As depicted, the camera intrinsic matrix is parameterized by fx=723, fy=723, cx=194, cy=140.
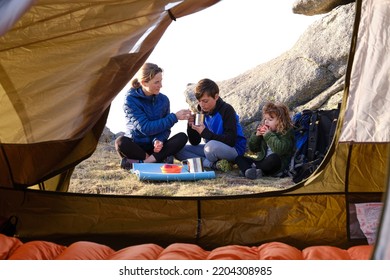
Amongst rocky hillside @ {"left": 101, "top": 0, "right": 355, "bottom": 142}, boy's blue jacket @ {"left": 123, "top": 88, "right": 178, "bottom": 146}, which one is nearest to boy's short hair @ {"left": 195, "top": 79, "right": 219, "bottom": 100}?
boy's blue jacket @ {"left": 123, "top": 88, "right": 178, "bottom": 146}

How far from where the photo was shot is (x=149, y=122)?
235 inches

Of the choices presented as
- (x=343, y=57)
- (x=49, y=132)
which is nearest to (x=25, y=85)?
(x=49, y=132)

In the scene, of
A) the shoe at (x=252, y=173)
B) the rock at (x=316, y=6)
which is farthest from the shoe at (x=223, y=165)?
the rock at (x=316, y=6)

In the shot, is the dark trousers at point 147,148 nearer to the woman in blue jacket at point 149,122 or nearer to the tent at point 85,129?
the woman in blue jacket at point 149,122

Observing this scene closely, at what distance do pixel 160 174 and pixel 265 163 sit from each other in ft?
2.83

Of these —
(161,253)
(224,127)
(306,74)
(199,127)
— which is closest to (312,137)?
(224,127)

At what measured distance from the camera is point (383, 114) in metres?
3.23

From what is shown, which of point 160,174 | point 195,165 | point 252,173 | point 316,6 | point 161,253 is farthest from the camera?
point 316,6

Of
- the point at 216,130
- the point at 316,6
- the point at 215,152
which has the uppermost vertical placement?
the point at 316,6

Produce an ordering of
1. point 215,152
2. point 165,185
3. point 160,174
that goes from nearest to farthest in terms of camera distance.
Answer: point 165,185
point 160,174
point 215,152

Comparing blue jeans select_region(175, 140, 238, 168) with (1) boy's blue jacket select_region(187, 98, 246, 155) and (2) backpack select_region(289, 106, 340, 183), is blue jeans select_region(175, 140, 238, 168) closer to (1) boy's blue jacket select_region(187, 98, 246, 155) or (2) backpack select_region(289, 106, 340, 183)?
(1) boy's blue jacket select_region(187, 98, 246, 155)

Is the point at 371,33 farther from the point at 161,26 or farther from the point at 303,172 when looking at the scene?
the point at 303,172

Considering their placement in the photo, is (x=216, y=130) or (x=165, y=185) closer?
(x=165, y=185)

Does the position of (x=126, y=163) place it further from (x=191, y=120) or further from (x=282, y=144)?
(x=282, y=144)
